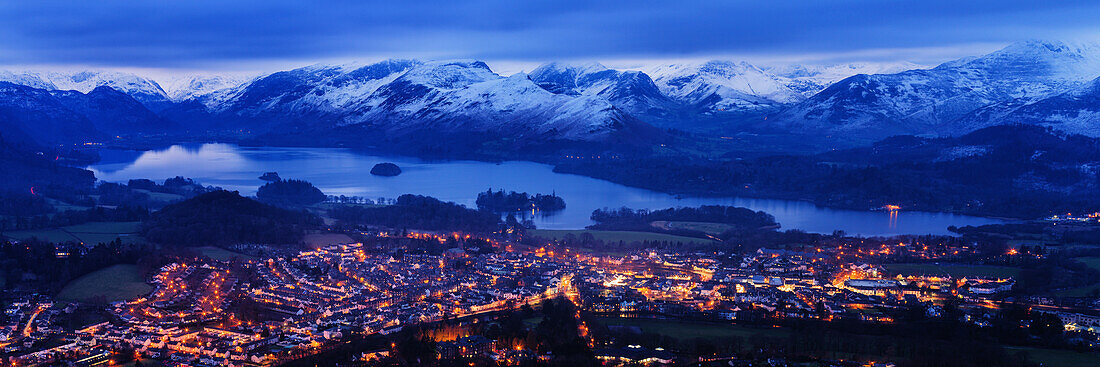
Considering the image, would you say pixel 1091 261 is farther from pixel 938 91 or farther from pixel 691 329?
pixel 938 91

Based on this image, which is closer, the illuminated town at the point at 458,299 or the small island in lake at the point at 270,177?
the illuminated town at the point at 458,299

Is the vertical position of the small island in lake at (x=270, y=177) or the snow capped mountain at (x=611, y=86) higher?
the snow capped mountain at (x=611, y=86)

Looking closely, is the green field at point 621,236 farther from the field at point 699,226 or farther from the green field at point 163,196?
the green field at point 163,196

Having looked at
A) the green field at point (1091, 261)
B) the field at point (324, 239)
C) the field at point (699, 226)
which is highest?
the field at point (699, 226)

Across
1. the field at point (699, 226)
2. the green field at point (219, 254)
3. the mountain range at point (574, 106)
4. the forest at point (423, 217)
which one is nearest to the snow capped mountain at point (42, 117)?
the mountain range at point (574, 106)

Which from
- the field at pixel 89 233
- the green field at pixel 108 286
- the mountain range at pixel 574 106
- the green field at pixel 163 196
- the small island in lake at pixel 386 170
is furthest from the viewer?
the mountain range at pixel 574 106

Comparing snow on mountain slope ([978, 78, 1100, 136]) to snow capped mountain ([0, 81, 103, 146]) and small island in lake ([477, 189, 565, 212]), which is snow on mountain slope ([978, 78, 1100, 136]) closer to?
small island in lake ([477, 189, 565, 212])
